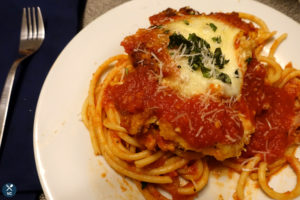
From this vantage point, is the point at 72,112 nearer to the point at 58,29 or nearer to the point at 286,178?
the point at 58,29

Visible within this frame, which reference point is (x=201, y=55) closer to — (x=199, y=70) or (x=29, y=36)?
(x=199, y=70)

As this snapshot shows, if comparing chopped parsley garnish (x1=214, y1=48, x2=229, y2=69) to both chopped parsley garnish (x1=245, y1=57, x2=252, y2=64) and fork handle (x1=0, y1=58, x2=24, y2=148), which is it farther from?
fork handle (x1=0, y1=58, x2=24, y2=148)

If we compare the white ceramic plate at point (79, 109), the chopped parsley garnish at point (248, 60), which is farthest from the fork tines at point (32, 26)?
the chopped parsley garnish at point (248, 60)

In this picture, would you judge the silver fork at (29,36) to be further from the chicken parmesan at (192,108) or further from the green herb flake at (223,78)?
the green herb flake at (223,78)

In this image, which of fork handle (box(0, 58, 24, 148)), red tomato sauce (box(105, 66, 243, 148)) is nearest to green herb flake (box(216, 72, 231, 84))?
red tomato sauce (box(105, 66, 243, 148))

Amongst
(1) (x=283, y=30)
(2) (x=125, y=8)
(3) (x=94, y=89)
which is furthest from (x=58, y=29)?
(1) (x=283, y=30)

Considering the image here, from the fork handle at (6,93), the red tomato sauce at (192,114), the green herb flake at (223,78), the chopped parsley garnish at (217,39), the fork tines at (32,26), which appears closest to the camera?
the red tomato sauce at (192,114)

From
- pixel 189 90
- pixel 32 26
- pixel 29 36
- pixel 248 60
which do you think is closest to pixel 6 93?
pixel 29 36

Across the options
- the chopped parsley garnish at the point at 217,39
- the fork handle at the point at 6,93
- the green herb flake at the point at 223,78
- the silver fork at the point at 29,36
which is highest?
the chopped parsley garnish at the point at 217,39

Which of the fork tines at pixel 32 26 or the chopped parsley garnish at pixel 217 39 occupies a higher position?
the chopped parsley garnish at pixel 217 39
